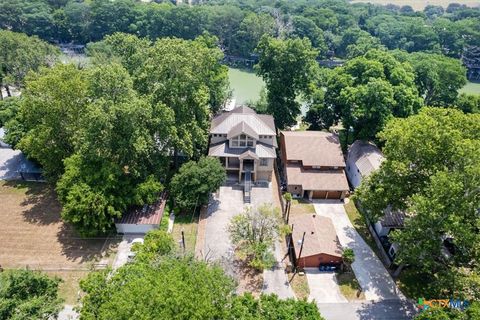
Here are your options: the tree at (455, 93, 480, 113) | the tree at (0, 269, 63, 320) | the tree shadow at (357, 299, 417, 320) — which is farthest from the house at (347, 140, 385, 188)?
the tree at (0, 269, 63, 320)

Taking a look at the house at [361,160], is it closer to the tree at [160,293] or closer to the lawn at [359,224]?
the lawn at [359,224]

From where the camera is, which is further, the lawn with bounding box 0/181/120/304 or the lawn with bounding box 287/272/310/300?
the lawn with bounding box 0/181/120/304

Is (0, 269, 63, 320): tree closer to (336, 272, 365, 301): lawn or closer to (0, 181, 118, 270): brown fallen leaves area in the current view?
(0, 181, 118, 270): brown fallen leaves area

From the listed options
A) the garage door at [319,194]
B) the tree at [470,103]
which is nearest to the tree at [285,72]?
the garage door at [319,194]

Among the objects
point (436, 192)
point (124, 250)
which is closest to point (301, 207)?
point (436, 192)

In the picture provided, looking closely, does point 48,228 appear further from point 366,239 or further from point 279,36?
point 279,36

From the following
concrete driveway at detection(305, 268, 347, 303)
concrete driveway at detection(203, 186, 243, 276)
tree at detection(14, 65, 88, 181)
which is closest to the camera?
concrete driveway at detection(305, 268, 347, 303)
